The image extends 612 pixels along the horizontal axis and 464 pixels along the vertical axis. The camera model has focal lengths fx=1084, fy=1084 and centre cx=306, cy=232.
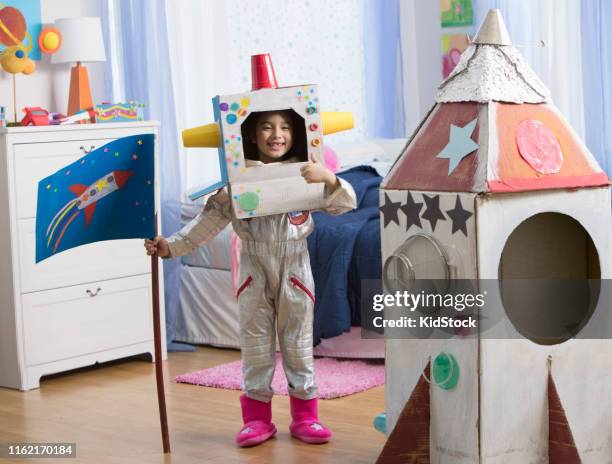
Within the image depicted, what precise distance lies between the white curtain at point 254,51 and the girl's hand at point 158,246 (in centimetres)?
181

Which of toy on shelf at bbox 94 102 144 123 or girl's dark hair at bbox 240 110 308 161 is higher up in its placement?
toy on shelf at bbox 94 102 144 123

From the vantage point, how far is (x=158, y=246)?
2.79m

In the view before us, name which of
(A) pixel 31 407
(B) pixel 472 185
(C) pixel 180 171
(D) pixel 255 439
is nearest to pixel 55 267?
(A) pixel 31 407

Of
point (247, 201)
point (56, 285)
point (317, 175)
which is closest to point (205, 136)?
point (247, 201)

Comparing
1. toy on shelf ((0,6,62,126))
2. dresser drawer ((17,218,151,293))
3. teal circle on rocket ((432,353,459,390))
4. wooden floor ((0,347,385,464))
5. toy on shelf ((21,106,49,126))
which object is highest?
toy on shelf ((0,6,62,126))

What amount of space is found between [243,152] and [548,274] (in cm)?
81

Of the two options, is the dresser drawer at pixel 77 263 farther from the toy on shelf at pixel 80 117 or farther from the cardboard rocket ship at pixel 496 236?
the cardboard rocket ship at pixel 496 236

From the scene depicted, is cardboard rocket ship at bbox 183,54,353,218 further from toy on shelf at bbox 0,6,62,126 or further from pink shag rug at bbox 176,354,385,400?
toy on shelf at bbox 0,6,62,126

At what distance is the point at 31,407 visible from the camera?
11.2 ft

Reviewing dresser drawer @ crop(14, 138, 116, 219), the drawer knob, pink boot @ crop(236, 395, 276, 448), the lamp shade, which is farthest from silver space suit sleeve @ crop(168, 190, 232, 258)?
the lamp shade

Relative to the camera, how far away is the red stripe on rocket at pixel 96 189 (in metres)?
2.73

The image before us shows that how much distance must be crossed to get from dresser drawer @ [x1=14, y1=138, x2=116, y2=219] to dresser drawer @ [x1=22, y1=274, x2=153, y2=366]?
315 mm

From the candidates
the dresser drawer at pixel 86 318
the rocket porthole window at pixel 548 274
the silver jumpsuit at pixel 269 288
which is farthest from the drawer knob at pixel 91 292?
the rocket porthole window at pixel 548 274

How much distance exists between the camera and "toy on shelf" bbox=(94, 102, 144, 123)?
13.1 ft
